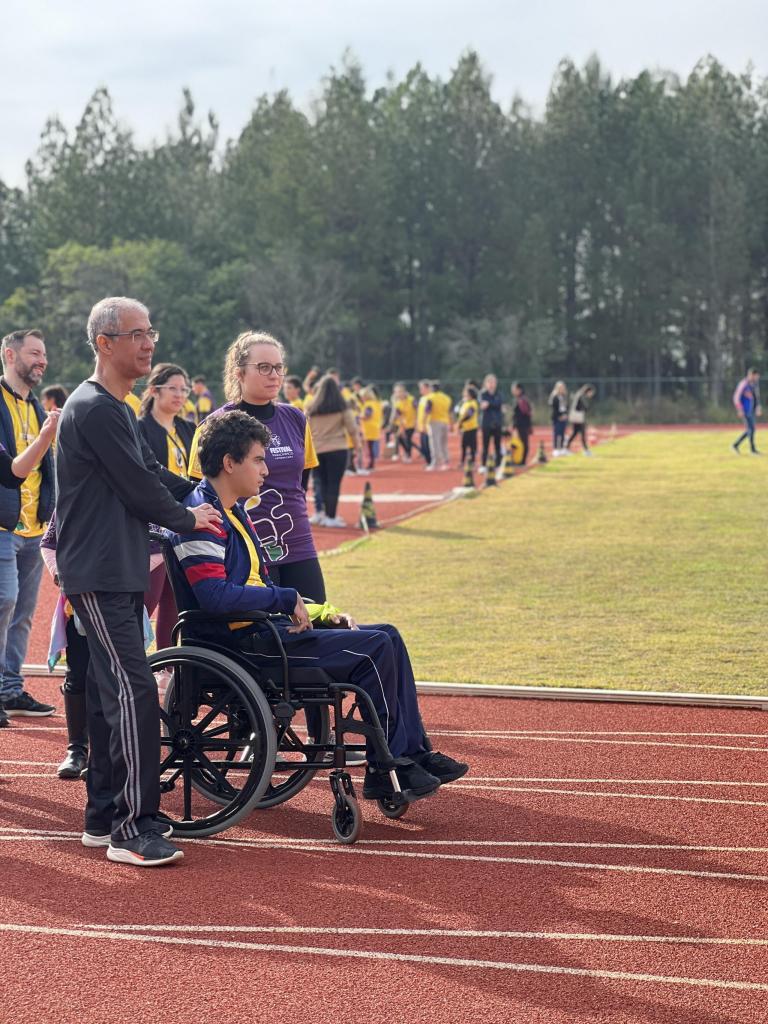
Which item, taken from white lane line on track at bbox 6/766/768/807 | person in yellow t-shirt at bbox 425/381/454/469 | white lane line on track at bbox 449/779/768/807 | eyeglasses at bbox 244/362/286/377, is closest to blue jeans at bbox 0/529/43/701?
white lane line on track at bbox 6/766/768/807

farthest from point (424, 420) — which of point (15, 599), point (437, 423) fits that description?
point (15, 599)

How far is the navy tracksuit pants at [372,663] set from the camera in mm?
5434

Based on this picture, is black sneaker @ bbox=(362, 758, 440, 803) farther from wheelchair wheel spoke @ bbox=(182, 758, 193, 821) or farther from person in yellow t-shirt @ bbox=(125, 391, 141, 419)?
person in yellow t-shirt @ bbox=(125, 391, 141, 419)

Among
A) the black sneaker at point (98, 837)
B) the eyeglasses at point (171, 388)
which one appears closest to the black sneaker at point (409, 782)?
the black sneaker at point (98, 837)

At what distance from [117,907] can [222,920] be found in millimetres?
395

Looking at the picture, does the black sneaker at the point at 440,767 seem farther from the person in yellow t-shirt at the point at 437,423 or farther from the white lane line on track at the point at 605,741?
the person in yellow t-shirt at the point at 437,423

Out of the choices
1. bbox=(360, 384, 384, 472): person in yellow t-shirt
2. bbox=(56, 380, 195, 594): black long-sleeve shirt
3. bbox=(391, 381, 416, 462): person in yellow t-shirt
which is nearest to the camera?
bbox=(56, 380, 195, 594): black long-sleeve shirt

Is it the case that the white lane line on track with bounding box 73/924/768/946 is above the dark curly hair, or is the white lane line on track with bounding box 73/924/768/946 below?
below

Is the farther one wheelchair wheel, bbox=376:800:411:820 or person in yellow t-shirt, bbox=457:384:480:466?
person in yellow t-shirt, bbox=457:384:480:466

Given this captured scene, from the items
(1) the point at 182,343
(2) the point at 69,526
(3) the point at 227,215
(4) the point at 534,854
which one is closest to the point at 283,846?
(4) the point at 534,854

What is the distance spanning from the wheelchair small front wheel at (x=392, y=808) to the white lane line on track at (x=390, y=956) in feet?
4.61

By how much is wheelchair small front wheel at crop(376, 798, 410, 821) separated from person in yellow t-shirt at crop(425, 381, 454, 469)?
74.8ft

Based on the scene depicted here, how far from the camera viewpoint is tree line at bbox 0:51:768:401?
221 ft

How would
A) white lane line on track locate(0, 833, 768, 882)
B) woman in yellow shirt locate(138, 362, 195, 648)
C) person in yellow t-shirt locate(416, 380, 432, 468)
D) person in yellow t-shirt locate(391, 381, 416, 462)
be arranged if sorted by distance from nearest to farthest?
white lane line on track locate(0, 833, 768, 882) → woman in yellow shirt locate(138, 362, 195, 648) → person in yellow t-shirt locate(416, 380, 432, 468) → person in yellow t-shirt locate(391, 381, 416, 462)
